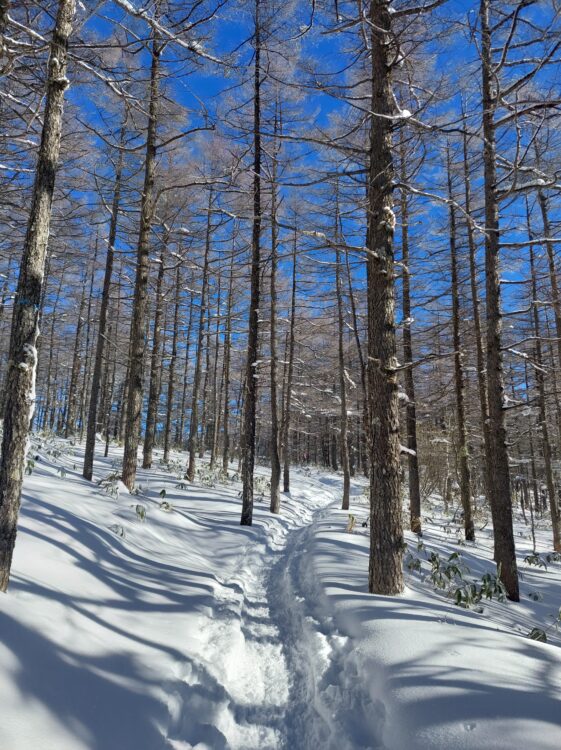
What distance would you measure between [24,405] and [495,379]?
6758 mm

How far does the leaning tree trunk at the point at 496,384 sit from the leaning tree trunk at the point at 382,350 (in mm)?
2641

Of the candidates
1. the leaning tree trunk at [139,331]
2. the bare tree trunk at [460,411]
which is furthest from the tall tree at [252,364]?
the bare tree trunk at [460,411]

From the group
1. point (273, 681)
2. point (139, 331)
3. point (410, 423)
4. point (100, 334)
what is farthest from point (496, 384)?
point (100, 334)

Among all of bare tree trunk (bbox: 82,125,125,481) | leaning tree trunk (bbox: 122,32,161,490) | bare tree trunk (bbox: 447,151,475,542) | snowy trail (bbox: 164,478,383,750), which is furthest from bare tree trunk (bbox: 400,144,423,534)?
bare tree trunk (bbox: 82,125,125,481)

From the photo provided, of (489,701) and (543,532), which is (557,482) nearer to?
(543,532)

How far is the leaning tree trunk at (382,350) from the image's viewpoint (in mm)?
4371

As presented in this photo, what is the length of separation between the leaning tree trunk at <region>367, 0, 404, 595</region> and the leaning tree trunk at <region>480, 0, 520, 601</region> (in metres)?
2.64

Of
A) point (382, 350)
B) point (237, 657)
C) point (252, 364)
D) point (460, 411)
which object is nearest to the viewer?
point (237, 657)

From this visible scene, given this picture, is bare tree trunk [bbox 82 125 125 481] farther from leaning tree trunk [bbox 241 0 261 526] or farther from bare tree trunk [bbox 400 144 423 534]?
bare tree trunk [bbox 400 144 423 534]

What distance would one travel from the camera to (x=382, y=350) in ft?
15.0

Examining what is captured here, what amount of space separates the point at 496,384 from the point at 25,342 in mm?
6754

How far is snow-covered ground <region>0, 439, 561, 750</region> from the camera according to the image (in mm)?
2277

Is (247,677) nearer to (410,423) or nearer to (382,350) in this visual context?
(382,350)

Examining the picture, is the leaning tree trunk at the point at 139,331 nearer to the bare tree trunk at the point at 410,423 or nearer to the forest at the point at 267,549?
the forest at the point at 267,549
